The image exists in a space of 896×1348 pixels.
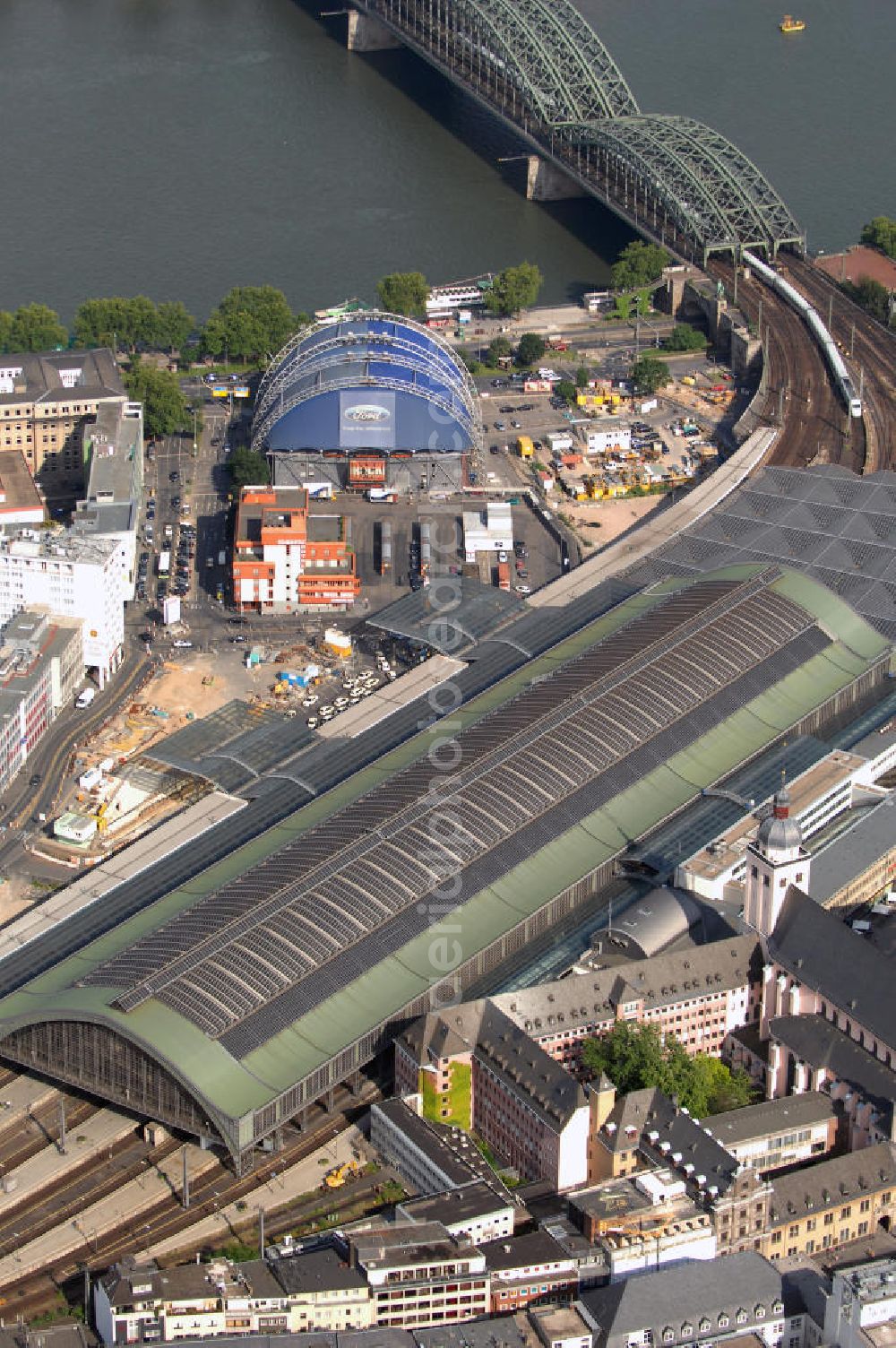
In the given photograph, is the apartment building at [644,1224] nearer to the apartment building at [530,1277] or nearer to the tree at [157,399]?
the apartment building at [530,1277]

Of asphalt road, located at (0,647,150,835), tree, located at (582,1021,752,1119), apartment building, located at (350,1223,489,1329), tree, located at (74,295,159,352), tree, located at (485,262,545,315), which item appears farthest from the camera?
tree, located at (485,262,545,315)

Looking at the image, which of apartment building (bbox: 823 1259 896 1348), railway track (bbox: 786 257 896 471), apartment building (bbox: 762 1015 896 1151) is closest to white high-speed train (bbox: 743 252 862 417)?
railway track (bbox: 786 257 896 471)

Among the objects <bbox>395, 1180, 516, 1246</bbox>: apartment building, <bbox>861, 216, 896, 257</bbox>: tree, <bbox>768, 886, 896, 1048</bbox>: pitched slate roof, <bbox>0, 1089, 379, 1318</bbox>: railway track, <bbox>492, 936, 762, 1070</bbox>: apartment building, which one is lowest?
<bbox>0, 1089, 379, 1318</bbox>: railway track

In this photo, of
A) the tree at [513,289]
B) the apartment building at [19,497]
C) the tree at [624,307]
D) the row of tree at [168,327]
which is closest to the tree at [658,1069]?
the apartment building at [19,497]

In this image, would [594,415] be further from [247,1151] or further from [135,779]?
[247,1151]

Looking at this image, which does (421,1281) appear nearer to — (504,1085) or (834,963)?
(504,1085)

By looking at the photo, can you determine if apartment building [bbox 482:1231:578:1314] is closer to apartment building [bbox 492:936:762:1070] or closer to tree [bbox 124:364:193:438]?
apartment building [bbox 492:936:762:1070]

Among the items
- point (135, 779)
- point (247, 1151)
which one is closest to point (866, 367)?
point (135, 779)

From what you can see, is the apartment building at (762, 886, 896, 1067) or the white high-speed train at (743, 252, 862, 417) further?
the white high-speed train at (743, 252, 862, 417)
